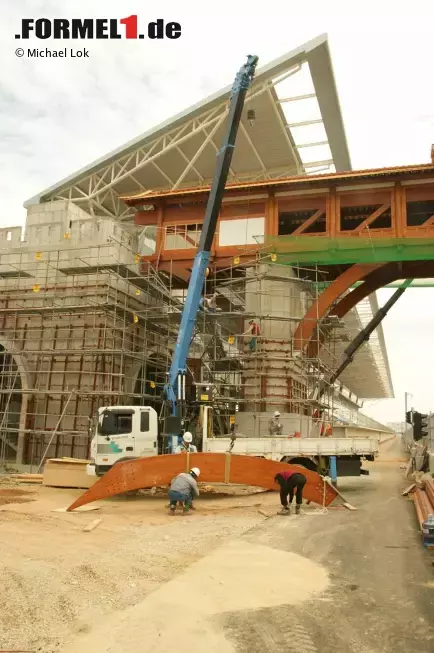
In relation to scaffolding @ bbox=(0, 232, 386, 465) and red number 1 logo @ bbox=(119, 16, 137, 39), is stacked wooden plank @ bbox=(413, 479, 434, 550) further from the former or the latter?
red number 1 logo @ bbox=(119, 16, 137, 39)

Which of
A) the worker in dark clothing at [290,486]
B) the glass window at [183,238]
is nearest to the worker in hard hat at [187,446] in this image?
the worker in dark clothing at [290,486]

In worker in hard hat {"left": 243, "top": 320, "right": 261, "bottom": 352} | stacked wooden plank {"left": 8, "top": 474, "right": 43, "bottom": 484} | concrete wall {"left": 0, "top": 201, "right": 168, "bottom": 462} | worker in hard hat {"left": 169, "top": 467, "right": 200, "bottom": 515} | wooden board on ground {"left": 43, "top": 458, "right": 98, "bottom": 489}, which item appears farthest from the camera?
worker in hard hat {"left": 243, "top": 320, "right": 261, "bottom": 352}

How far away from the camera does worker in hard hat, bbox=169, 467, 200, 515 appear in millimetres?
12891

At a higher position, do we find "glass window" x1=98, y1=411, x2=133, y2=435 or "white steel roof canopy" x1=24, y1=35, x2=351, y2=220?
"white steel roof canopy" x1=24, y1=35, x2=351, y2=220

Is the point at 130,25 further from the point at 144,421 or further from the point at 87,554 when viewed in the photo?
the point at 87,554

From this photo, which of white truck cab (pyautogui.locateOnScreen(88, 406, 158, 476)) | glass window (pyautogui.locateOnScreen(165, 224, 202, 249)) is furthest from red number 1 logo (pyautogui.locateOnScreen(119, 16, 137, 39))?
white truck cab (pyautogui.locateOnScreen(88, 406, 158, 476))

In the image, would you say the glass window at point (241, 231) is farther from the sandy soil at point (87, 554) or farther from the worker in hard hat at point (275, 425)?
the sandy soil at point (87, 554)

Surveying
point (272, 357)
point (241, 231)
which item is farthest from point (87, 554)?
point (241, 231)

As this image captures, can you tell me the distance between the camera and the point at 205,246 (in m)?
19.3

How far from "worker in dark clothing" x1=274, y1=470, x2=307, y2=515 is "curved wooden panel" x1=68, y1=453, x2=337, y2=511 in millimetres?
549

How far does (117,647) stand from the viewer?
501cm

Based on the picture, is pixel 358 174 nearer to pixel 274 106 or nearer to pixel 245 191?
pixel 245 191

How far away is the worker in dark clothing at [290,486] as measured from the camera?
13.0m

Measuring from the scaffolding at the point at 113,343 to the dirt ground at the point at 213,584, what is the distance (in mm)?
8820
